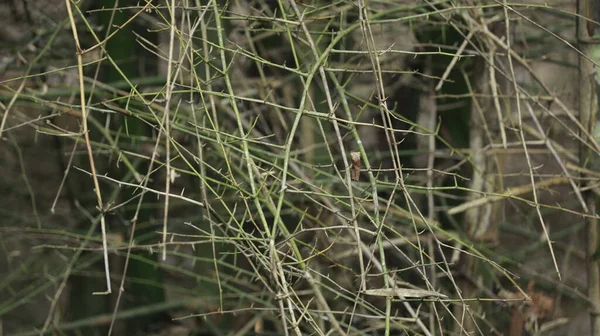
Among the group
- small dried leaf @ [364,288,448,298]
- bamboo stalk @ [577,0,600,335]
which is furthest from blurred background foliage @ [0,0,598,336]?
small dried leaf @ [364,288,448,298]

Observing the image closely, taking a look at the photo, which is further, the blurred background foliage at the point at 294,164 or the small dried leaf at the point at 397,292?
the blurred background foliage at the point at 294,164

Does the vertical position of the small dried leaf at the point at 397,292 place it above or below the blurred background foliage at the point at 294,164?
above

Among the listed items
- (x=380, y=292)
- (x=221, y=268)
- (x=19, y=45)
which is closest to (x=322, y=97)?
(x=221, y=268)

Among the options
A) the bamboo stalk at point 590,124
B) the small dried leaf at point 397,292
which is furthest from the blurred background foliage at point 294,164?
the small dried leaf at point 397,292

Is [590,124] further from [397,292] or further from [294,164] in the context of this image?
[397,292]

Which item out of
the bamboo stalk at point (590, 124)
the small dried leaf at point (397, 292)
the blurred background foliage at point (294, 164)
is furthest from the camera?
the blurred background foliage at point (294, 164)

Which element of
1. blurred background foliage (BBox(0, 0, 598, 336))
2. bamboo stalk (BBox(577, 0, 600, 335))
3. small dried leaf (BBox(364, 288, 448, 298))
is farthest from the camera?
blurred background foliage (BBox(0, 0, 598, 336))

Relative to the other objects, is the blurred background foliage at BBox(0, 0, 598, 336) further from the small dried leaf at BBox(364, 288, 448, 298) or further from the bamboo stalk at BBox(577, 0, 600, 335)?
the small dried leaf at BBox(364, 288, 448, 298)

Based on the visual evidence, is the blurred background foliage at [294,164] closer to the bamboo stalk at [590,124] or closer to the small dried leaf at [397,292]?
the bamboo stalk at [590,124]

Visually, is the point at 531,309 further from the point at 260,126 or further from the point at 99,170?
the point at 99,170

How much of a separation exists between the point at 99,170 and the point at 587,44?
1.62 meters

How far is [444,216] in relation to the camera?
7.93 feet

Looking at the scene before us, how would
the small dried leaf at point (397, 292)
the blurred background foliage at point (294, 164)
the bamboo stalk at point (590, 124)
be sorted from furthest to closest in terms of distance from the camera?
1. the blurred background foliage at point (294, 164)
2. the bamboo stalk at point (590, 124)
3. the small dried leaf at point (397, 292)

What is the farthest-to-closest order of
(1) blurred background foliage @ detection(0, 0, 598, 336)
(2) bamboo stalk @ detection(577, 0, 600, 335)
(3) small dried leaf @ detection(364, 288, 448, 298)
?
→ (1) blurred background foliage @ detection(0, 0, 598, 336)
(2) bamboo stalk @ detection(577, 0, 600, 335)
(3) small dried leaf @ detection(364, 288, 448, 298)
